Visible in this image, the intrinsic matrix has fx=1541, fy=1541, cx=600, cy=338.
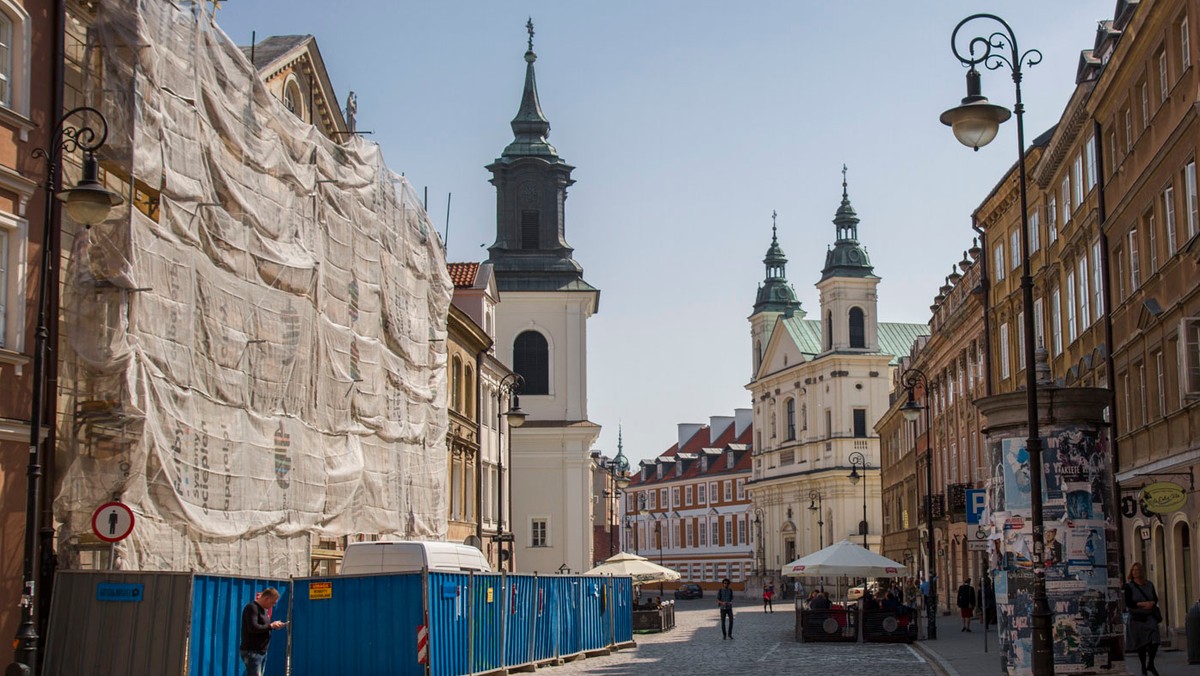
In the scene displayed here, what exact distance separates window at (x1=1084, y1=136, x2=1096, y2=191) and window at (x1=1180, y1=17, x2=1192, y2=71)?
26.5 ft

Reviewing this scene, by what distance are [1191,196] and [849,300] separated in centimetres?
8386

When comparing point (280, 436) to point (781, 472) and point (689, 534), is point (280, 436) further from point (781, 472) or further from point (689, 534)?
point (689, 534)

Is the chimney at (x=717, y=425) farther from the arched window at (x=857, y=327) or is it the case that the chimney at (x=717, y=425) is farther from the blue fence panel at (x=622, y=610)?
the blue fence panel at (x=622, y=610)

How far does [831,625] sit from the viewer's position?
38.9 m

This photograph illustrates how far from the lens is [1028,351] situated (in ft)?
57.7

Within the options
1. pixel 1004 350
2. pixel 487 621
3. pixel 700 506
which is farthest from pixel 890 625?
pixel 700 506

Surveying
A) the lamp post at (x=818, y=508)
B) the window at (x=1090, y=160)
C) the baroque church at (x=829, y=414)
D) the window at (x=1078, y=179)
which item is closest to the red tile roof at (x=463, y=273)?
the window at (x=1078, y=179)

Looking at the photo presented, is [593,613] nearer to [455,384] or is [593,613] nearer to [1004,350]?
[455,384]

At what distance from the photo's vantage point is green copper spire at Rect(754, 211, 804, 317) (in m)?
127

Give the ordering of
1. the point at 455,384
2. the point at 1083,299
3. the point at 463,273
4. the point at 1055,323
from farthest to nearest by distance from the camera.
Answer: the point at 463,273 → the point at 455,384 → the point at 1055,323 → the point at 1083,299

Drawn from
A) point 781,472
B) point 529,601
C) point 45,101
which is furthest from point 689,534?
point 45,101

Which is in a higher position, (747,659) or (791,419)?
(791,419)

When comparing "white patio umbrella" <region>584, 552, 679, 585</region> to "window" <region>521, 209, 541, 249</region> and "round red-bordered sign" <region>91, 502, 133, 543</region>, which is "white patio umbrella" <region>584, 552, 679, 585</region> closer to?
"window" <region>521, 209, 541, 249</region>

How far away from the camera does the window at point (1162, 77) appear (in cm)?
2769
